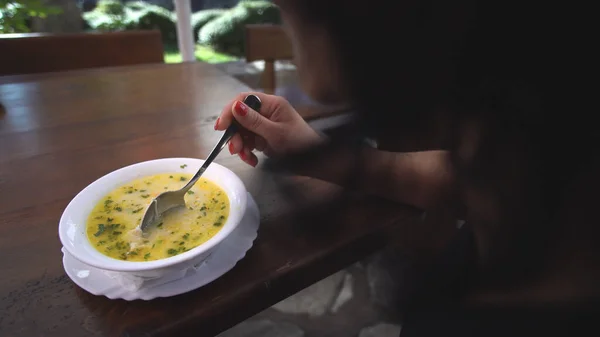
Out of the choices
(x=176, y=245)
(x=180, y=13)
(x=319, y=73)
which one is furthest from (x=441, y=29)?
(x=180, y=13)

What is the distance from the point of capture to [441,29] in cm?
43

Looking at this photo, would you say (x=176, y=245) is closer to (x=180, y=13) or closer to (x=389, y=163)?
(x=389, y=163)

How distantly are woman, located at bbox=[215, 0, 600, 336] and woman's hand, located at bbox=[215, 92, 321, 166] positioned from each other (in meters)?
0.14

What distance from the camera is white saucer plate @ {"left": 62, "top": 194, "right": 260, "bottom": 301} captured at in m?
0.52

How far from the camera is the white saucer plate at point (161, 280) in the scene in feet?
1.71

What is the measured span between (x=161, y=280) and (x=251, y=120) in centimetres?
33

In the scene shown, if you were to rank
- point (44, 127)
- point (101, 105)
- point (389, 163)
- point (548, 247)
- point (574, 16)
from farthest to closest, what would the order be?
point (101, 105)
point (44, 127)
point (389, 163)
point (548, 247)
point (574, 16)

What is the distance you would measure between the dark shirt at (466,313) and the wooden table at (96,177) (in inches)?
8.2

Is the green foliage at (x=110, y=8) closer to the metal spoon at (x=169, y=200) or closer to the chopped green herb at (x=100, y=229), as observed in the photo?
the metal spoon at (x=169, y=200)

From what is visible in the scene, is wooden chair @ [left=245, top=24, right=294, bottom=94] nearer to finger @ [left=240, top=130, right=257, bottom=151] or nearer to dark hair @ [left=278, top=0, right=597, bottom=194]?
finger @ [left=240, top=130, right=257, bottom=151]

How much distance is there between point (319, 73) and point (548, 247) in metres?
0.38

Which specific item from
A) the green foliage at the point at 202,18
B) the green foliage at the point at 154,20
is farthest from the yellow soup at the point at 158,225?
the green foliage at the point at 202,18

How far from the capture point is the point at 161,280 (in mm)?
531

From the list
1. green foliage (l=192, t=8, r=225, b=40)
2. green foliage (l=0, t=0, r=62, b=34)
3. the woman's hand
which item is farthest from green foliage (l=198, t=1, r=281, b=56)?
the woman's hand
